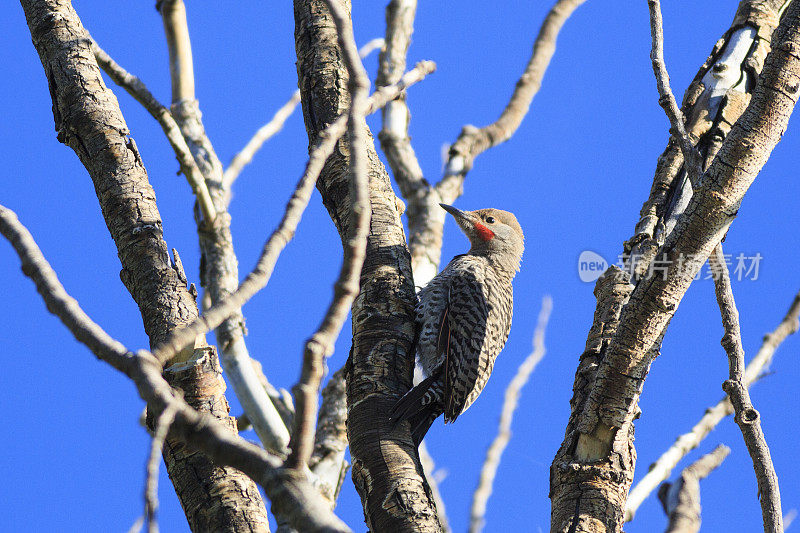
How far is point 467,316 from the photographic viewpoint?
5.39 m

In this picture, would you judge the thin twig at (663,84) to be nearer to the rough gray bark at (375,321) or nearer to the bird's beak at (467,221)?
the rough gray bark at (375,321)

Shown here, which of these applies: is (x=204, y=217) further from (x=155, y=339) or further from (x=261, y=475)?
(x=261, y=475)

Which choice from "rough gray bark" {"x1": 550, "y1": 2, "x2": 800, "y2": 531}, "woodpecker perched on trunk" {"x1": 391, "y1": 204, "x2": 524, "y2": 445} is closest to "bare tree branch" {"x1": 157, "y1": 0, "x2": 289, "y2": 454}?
"woodpecker perched on trunk" {"x1": 391, "y1": 204, "x2": 524, "y2": 445}

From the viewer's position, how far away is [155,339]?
9.20 feet

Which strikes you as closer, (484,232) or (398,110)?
(484,232)

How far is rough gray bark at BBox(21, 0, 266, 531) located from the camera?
2664 millimetres

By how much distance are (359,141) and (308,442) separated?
2.05 feet

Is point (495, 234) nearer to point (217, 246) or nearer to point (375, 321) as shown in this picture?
point (217, 246)

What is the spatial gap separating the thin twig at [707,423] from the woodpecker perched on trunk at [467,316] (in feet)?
3.69

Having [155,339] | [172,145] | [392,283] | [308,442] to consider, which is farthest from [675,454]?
[172,145]

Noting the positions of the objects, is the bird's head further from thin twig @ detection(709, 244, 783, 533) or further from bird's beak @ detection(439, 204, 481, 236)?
thin twig @ detection(709, 244, 783, 533)

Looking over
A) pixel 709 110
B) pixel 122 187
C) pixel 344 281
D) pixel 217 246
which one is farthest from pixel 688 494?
pixel 217 246

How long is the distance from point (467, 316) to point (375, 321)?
1.95 meters

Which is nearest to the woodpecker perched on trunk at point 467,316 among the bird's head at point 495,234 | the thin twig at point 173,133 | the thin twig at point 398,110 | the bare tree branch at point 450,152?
the bird's head at point 495,234
